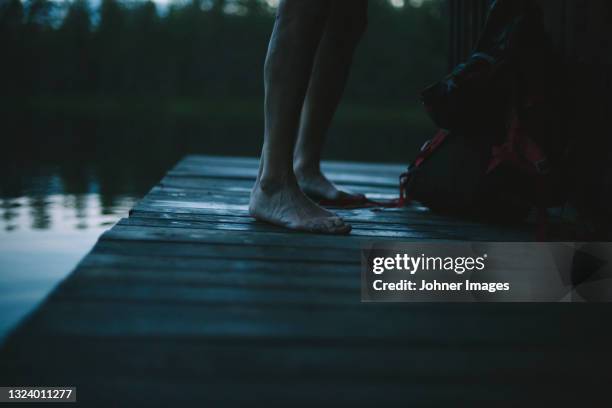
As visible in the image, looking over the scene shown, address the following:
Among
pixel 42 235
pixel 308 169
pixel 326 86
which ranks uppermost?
pixel 326 86

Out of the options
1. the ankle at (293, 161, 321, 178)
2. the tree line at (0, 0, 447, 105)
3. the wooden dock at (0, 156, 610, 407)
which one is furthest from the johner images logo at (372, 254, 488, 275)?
the tree line at (0, 0, 447, 105)

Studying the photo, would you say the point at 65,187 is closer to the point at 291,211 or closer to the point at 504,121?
the point at 291,211

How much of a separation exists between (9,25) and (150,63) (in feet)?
25.7

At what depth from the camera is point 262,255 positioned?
1350 mm

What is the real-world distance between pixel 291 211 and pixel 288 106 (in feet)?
0.86

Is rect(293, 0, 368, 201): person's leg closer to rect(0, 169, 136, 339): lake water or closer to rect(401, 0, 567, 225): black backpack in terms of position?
rect(401, 0, 567, 225): black backpack

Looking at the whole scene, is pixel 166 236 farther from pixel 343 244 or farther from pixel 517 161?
pixel 517 161

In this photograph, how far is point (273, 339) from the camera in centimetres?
89

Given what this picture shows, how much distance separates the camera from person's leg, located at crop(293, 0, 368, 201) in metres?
2.03

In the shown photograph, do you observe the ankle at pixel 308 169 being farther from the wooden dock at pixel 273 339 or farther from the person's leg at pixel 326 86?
the wooden dock at pixel 273 339

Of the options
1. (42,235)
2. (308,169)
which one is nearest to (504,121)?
(308,169)

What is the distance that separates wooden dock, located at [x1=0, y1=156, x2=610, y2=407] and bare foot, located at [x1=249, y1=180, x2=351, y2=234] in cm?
23

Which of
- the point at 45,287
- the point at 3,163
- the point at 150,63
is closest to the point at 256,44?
the point at 150,63

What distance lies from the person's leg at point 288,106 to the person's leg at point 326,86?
370 mm
